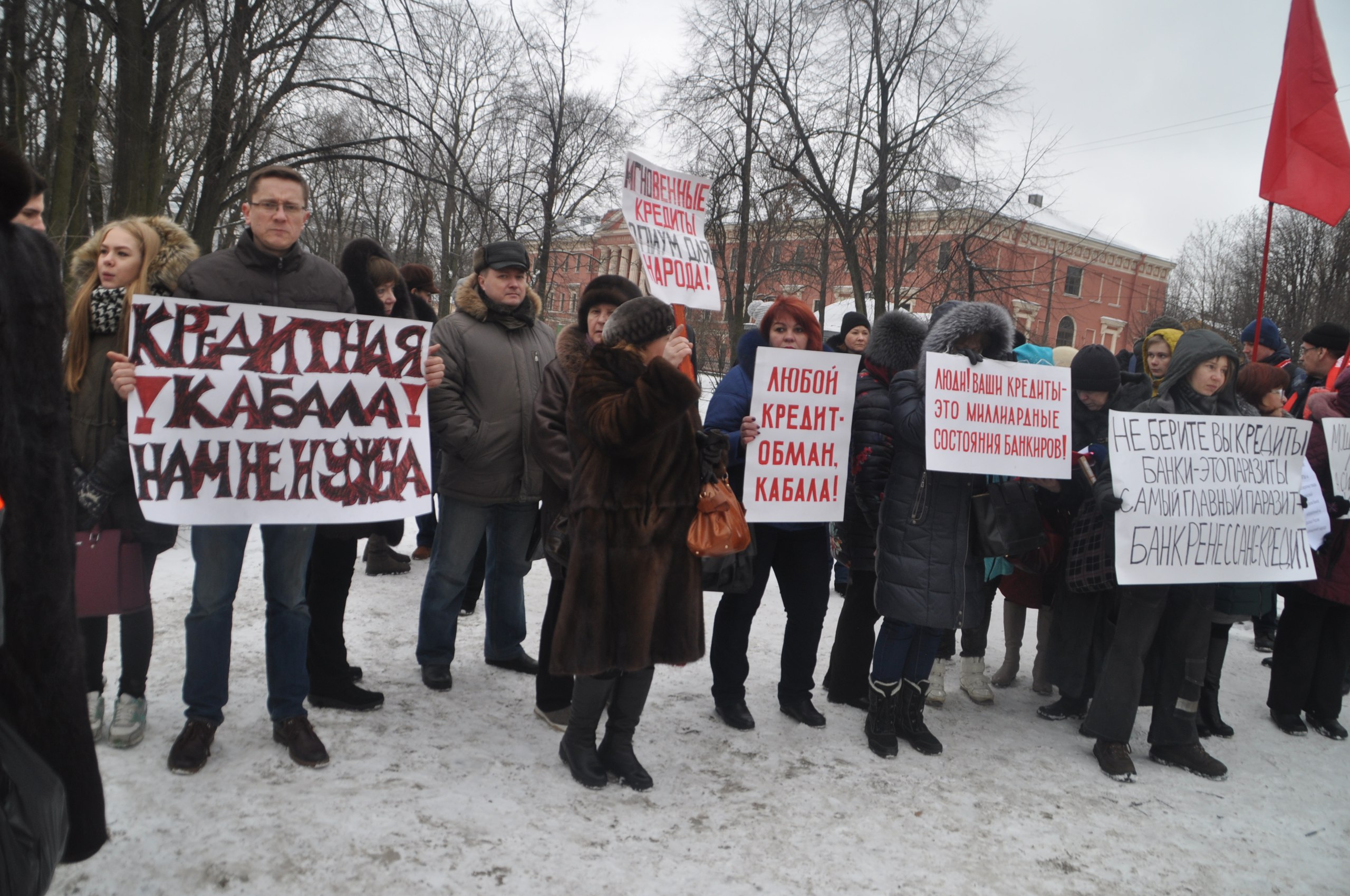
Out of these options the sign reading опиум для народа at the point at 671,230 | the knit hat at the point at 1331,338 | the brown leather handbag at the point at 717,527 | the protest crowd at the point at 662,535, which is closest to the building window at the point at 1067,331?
the knit hat at the point at 1331,338

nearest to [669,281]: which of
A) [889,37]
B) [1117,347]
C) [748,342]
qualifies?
[748,342]

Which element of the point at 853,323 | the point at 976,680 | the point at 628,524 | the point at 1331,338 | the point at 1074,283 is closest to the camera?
the point at 628,524

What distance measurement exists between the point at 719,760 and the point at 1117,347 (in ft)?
214

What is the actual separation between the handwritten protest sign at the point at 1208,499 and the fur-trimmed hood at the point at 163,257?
3891 mm

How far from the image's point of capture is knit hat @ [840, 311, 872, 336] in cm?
631

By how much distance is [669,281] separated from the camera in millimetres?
4344

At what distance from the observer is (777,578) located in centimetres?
432

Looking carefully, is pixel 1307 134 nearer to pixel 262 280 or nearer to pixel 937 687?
pixel 937 687

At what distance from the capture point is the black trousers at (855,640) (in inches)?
180

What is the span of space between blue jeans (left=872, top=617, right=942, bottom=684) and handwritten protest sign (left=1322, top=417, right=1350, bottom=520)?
243cm

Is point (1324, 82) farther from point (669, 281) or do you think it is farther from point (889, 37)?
point (889, 37)

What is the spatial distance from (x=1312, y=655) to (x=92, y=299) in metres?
5.97

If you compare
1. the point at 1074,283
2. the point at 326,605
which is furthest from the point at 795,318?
the point at 1074,283

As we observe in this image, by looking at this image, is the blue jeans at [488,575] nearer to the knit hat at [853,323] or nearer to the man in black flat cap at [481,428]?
the man in black flat cap at [481,428]
